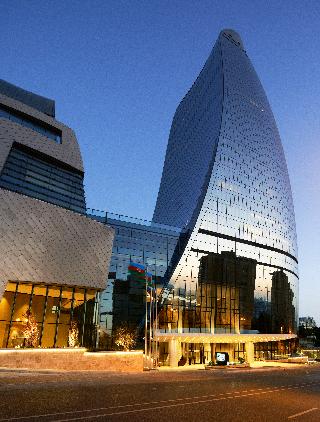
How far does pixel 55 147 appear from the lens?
5500cm

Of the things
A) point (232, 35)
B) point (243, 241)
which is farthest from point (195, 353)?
point (232, 35)

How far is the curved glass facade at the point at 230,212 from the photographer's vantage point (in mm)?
65688

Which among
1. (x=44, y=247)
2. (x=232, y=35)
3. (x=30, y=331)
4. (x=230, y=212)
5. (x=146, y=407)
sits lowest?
(x=146, y=407)

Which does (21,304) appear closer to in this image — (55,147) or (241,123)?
(55,147)

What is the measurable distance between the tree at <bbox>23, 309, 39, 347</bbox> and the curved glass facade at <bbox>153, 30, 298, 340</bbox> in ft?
82.8

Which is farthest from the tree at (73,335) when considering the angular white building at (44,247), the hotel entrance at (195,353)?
the hotel entrance at (195,353)

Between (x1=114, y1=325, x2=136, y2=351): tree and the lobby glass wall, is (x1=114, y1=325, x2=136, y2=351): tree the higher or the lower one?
the lower one

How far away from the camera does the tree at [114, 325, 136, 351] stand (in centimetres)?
4834

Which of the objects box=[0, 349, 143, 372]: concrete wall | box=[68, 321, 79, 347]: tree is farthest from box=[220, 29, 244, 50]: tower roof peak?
box=[0, 349, 143, 372]: concrete wall

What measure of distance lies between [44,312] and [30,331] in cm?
399

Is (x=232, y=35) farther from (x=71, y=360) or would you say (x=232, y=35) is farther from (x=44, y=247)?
(x=71, y=360)

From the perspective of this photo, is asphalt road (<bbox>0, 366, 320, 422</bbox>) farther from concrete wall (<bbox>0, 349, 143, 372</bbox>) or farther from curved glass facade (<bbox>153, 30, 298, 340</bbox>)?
curved glass facade (<bbox>153, 30, 298, 340</bbox>)

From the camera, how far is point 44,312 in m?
40.1

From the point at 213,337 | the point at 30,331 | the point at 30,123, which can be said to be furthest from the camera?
the point at 213,337
